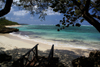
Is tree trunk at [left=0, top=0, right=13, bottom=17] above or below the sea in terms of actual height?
above

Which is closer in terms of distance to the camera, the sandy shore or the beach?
the sandy shore

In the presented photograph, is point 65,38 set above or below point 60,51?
above

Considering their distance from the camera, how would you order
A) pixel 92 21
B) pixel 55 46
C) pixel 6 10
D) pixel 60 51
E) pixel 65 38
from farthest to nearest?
pixel 65 38 < pixel 55 46 < pixel 60 51 < pixel 6 10 < pixel 92 21

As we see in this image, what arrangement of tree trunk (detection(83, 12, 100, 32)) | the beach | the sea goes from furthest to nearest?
the sea → the beach → tree trunk (detection(83, 12, 100, 32))

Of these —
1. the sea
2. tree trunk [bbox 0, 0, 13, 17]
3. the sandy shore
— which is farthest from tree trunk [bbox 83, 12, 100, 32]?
the sea

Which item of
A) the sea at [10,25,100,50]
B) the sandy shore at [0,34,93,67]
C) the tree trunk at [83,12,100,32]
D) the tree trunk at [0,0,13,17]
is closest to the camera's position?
the tree trunk at [83,12,100,32]

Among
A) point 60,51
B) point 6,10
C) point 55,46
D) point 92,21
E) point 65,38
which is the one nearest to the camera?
point 92,21

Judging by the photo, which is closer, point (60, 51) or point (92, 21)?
point (92, 21)

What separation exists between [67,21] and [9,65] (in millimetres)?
4466

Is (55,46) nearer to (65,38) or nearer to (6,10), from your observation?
(6,10)

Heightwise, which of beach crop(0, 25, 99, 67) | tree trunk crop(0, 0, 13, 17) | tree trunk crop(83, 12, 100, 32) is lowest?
beach crop(0, 25, 99, 67)

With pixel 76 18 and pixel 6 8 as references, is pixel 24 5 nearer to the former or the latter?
pixel 6 8

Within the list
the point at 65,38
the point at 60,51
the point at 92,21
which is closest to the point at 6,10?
the point at 92,21

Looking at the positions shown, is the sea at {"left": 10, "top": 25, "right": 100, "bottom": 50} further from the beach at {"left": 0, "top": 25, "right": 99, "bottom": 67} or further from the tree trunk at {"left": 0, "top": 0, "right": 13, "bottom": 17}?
the tree trunk at {"left": 0, "top": 0, "right": 13, "bottom": 17}
